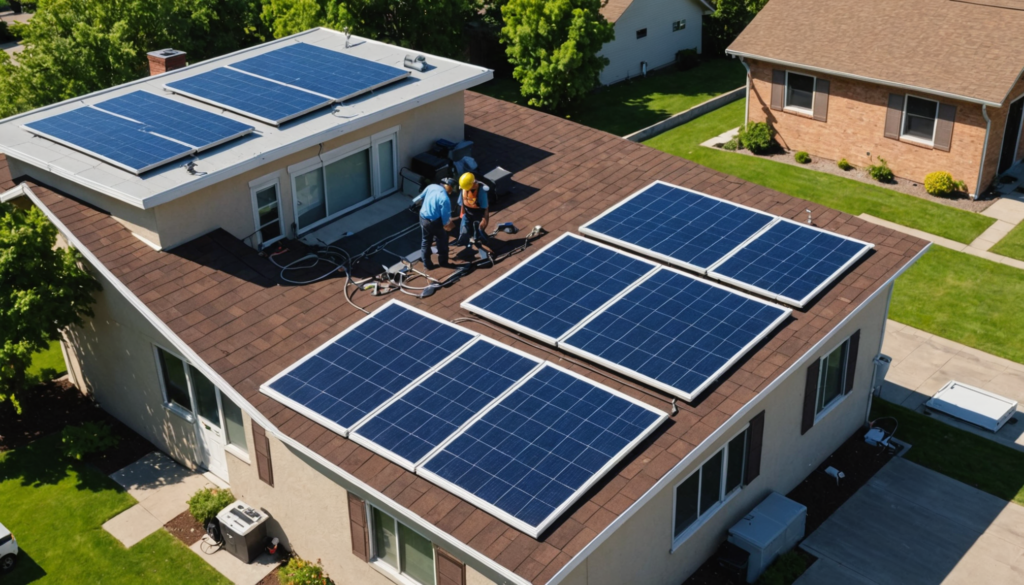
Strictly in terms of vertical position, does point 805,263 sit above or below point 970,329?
above

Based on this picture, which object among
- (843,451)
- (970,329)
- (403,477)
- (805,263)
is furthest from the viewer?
(970,329)

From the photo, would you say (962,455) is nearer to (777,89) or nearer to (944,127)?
(944,127)

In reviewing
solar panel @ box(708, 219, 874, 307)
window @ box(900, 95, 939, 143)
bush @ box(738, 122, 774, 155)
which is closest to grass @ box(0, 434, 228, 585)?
solar panel @ box(708, 219, 874, 307)

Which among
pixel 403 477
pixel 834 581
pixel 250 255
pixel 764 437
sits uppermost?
pixel 250 255

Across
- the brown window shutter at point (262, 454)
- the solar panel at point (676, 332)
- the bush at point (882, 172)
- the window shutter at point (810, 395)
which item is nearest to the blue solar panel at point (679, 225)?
the solar panel at point (676, 332)

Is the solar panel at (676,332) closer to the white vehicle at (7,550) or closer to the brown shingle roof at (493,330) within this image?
the brown shingle roof at (493,330)

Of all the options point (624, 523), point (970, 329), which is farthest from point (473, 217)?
point (970, 329)

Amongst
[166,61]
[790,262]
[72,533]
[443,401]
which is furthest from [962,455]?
[166,61]

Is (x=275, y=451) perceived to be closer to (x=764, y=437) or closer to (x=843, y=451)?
(x=764, y=437)
